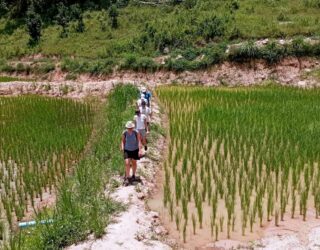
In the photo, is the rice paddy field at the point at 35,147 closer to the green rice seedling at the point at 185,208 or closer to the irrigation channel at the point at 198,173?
the irrigation channel at the point at 198,173

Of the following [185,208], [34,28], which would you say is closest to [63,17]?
[34,28]

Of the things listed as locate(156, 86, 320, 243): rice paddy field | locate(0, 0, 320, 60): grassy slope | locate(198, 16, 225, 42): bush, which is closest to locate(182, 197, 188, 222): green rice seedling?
locate(156, 86, 320, 243): rice paddy field

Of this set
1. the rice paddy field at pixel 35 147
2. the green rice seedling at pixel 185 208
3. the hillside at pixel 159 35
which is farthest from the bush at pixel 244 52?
the green rice seedling at pixel 185 208

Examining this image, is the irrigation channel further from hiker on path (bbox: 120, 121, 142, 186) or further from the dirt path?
hiker on path (bbox: 120, 121, 142, 186)

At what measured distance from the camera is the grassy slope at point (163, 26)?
90.2 ft

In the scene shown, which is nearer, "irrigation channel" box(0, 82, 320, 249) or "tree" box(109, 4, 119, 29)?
"irrigation channel" box(0, 82, 320, 249)

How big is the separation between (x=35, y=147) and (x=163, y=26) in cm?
1891

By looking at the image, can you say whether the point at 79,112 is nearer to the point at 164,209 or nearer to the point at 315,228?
the point at 164,209

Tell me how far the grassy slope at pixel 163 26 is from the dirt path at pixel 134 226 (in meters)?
19.8

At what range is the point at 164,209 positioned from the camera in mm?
8609

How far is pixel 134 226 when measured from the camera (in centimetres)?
752

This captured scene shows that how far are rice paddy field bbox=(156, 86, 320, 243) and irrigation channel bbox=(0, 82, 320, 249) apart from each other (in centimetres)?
3

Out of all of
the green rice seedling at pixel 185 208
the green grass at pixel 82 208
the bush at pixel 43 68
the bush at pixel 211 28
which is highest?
the bush at pixel 211 28

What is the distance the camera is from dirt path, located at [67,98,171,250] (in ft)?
22.9
